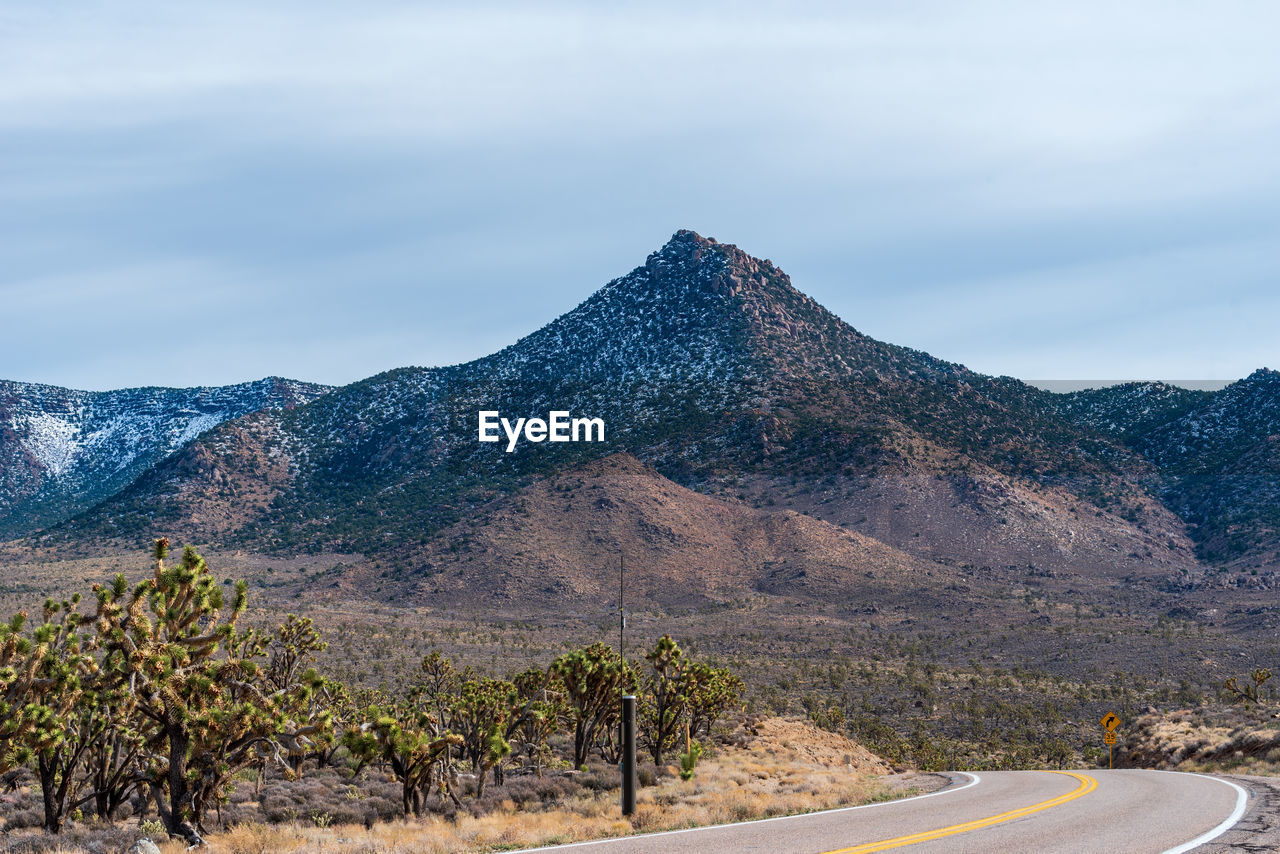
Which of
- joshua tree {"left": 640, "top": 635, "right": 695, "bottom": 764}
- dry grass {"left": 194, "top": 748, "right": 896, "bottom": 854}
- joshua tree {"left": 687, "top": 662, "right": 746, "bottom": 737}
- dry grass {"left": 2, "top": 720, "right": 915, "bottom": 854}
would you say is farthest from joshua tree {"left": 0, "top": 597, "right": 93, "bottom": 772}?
joshua tree {"left": 687, "top": 662, "right": 746, "bottom": 737}

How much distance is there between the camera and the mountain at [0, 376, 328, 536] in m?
155

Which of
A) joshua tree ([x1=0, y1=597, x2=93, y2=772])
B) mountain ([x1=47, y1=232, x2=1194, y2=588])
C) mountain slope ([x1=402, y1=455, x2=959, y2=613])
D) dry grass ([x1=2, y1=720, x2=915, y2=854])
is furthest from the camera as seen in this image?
mountain ([x1=47, y1=232, x2=1194, y2=588])

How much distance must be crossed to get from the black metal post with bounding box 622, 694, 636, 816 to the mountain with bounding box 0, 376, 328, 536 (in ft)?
485

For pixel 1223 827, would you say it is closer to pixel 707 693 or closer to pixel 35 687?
pixel 35 687

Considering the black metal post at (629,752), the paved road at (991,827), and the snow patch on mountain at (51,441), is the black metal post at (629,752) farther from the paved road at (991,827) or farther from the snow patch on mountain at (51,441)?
the snow patch on mountain at (51,441)

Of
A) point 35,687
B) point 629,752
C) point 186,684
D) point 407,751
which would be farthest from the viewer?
point 407,751

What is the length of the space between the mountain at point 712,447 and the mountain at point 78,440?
3678cm

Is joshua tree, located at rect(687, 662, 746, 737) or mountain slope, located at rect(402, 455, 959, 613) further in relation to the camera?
mountain slope, located at rect(402, 455, 959, 613)

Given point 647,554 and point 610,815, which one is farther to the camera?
point 647,554

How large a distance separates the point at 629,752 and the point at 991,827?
201 inches

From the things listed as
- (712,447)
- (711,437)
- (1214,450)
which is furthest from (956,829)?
(1214,450)

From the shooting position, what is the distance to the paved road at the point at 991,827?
1103 cm

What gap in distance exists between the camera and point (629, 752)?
14633 mm

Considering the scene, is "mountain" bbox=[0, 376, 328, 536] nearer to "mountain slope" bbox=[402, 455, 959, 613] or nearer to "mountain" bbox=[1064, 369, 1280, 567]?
"mountain slope" bbox=[402, 455, 959, 613]
